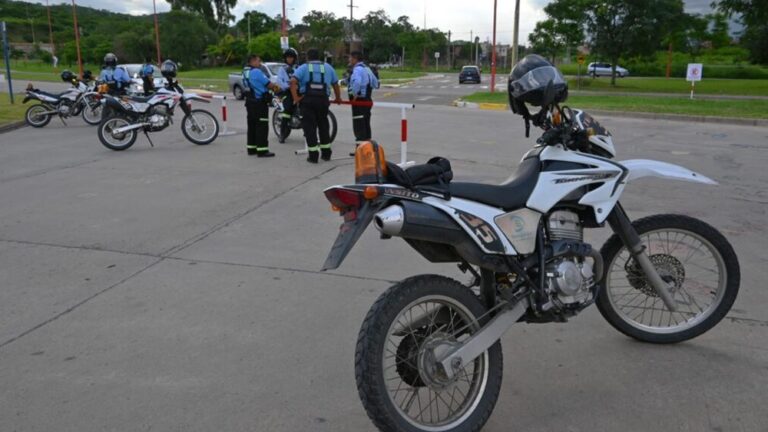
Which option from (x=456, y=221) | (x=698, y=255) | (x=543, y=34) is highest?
(x=543, y=34)

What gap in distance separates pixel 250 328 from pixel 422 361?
1738mm

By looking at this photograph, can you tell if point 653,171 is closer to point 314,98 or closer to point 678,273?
point 678,273

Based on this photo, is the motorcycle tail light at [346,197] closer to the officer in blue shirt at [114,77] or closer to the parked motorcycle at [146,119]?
the parked motorcycle at [146,119]

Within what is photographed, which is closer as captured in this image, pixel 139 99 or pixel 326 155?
pixel 326 155

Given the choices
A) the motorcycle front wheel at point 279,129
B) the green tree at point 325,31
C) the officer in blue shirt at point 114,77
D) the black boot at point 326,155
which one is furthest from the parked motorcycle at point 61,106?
the green tree at point 325,31

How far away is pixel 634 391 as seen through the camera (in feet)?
11.6

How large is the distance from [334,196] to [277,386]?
127 centimetres

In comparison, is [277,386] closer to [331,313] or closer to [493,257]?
[331,313]

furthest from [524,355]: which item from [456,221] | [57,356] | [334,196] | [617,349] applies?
[57,356]

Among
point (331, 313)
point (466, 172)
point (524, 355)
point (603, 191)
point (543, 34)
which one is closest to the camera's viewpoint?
point (603, 191)

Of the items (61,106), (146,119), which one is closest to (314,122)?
(146,119)

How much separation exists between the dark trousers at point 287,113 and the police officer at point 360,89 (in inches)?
60.0

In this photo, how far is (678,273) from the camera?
391 cm

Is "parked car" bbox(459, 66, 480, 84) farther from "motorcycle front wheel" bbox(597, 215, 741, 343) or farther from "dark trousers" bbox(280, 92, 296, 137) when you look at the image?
"motorcycle front wheel" bbox(597, 215, 741, 343)
